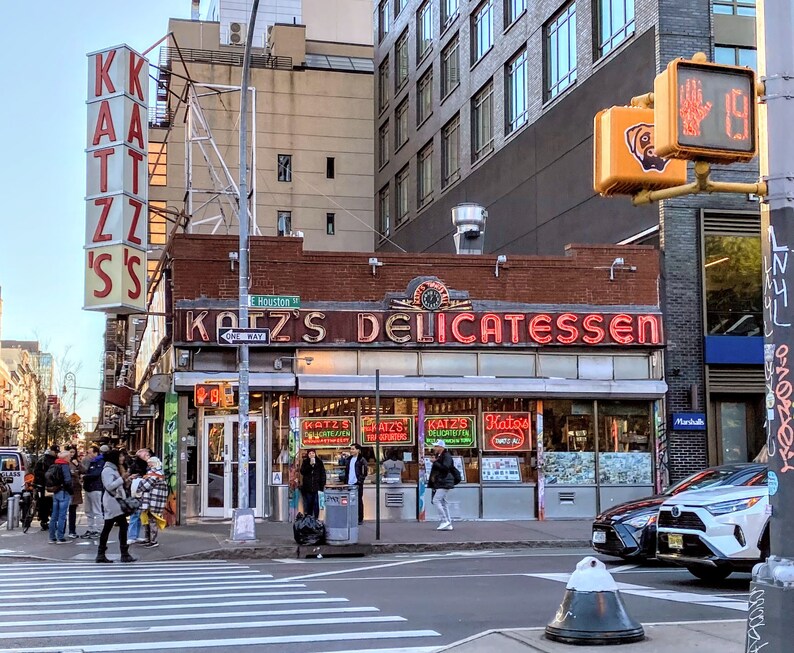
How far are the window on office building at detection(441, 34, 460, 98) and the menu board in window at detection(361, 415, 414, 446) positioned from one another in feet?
63.5

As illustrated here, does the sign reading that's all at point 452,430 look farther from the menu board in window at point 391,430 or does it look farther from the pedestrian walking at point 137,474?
the pedestrian walking at point 137,474

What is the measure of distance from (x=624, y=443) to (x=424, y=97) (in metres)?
23.9

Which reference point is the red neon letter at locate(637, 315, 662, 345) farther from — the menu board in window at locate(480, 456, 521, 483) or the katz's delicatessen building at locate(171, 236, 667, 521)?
the menu board in window at locate(480, 456, 521, 483)

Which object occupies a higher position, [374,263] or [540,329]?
[374,263]

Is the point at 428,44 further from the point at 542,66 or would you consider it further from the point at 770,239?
the point at 770,239

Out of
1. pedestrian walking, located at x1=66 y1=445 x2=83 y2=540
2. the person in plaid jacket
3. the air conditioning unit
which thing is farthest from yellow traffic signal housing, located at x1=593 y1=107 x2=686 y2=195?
the air conditioning unit

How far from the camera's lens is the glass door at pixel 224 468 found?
23062 millimetres

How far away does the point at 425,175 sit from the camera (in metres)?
43.3

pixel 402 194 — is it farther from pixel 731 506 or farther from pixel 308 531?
pixel 731 506

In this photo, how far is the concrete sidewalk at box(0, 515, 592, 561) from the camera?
1773 centimetres

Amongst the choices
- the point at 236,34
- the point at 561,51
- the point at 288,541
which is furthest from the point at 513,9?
the point at 288,541

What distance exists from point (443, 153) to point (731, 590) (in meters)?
30.1

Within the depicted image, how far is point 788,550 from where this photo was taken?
19.1 ft

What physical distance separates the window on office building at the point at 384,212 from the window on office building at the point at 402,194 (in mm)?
1569
